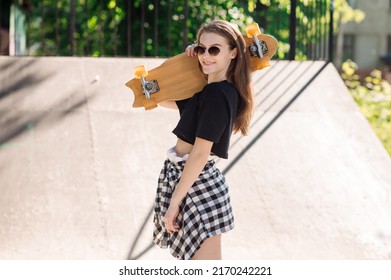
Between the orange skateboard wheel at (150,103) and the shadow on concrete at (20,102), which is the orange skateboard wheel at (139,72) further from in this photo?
the shadow on concrete at (20,102)

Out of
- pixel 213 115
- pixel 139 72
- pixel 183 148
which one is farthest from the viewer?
pixel 139 72

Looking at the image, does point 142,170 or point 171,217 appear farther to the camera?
point 142,170

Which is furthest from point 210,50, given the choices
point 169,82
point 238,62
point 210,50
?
point 169,82

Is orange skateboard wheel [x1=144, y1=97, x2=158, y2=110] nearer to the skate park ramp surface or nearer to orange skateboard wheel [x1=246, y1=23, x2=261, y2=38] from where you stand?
orange skateboard wheel [x1=246, y1=23, x2=261, y2=38]

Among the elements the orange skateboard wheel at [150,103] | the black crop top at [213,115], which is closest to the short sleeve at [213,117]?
the black crop top at [213,115]

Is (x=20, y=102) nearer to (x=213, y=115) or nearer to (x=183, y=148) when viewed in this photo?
(x=183, y=148)

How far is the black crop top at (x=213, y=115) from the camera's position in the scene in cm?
341

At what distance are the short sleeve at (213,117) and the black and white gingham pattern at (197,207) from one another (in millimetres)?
252

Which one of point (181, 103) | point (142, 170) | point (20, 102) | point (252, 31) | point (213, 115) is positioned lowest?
point (142, 170)

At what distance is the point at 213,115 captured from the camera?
3406 millimetres

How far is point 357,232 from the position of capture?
5605mm

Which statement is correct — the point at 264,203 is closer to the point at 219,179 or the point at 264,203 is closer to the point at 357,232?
the point at 357,232

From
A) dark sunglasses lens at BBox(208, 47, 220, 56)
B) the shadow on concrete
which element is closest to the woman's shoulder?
dark sunglasses lens at BBox(208, 47, 220, 56)

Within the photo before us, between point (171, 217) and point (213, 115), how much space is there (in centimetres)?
52
